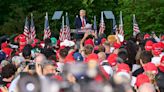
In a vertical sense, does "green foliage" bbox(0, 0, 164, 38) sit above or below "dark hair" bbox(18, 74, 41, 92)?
below

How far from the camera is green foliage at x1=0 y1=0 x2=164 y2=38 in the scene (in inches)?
1280

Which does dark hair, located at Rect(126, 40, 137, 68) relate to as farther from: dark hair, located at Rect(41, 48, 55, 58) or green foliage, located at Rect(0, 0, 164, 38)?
green foliage, located at Rect(0, 0, 164, 38)

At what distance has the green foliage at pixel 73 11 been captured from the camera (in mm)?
32500

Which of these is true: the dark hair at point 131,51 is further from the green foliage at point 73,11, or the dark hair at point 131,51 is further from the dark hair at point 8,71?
the green foliage at point 73,11

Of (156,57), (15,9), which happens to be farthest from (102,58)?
(15,9)

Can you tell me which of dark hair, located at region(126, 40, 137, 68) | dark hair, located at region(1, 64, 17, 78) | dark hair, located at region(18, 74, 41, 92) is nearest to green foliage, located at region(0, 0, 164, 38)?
dark hair, located at region(126, 40, 137, 68)

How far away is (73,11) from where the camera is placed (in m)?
34.5

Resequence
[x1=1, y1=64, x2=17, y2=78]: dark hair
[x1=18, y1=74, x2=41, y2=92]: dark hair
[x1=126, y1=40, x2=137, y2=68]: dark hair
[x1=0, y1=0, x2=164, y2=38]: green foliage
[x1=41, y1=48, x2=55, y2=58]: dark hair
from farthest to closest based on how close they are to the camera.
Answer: [x1=0, y1=0, x2=164, y2=38]: green foliage < [x1=41, y1=48, x2=55, y2=58]: dark hair < [x1=126, y1=40, x2=137, y2=68]: dark hair < [x1=1, y1=64, x2=17, y2=78]: dark hair < [x1=18, y1=74, x2=41, y2=92]: dark hair

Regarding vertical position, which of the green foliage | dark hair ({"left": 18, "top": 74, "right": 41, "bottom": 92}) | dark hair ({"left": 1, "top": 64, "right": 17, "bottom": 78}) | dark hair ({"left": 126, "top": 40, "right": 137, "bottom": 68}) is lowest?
the green foliage

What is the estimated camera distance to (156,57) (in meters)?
6.80

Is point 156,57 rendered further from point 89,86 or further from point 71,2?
point 71,2

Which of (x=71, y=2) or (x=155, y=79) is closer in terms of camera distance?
(x=155, y=79)

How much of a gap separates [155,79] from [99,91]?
143 inches

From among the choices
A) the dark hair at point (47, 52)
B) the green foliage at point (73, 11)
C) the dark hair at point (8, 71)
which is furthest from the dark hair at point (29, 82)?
the green foliage at point (73, 11)
